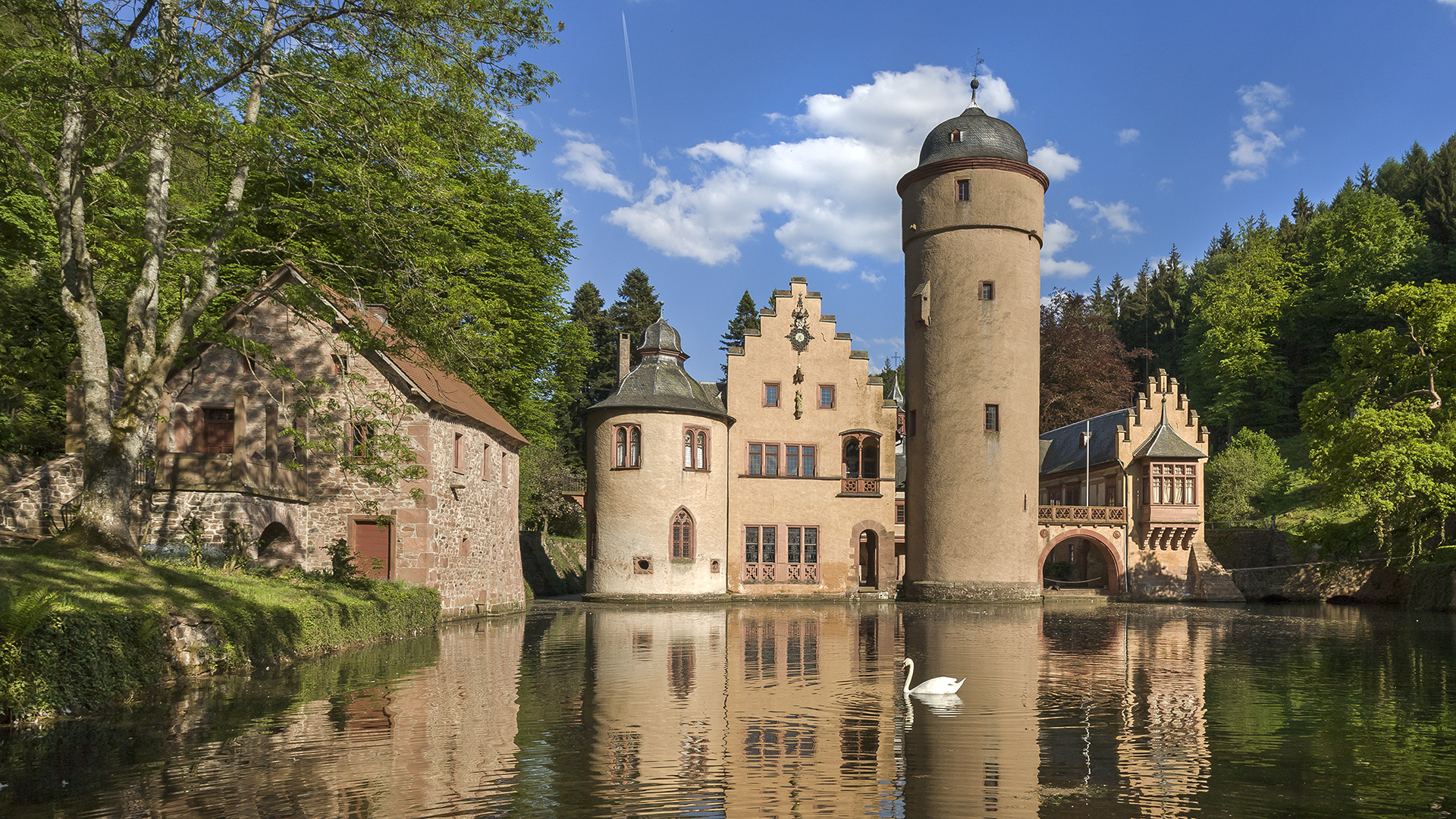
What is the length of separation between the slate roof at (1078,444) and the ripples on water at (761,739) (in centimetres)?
2671

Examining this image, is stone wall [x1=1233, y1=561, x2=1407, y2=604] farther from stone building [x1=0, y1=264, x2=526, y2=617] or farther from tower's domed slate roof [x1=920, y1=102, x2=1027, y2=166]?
stone building [x1=0, y1=264, x2=526, y2=617]

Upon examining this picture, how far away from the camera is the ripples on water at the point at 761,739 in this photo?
7.97m

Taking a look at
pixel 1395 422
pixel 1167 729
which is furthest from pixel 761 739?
pixel 1395 422

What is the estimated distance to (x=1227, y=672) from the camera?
1678cm

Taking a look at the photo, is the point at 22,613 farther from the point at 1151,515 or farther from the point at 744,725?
the point at 1151,515

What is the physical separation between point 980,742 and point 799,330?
32129 mm

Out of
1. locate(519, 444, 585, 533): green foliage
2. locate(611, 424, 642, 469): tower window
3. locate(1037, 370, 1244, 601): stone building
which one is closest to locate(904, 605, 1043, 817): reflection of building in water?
locate(611, 424, 642, 469): tower window

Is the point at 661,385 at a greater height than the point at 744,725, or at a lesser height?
greater

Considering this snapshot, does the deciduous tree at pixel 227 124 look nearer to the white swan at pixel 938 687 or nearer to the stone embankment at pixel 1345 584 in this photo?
the white swan at pixel 938 687

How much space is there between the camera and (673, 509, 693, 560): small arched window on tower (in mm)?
39344

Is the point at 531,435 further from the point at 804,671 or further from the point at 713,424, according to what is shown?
the point at 804,671

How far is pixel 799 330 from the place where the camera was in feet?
137

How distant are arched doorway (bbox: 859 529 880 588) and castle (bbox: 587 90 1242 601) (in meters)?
3.43

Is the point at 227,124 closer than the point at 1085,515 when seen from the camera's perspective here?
Yes
